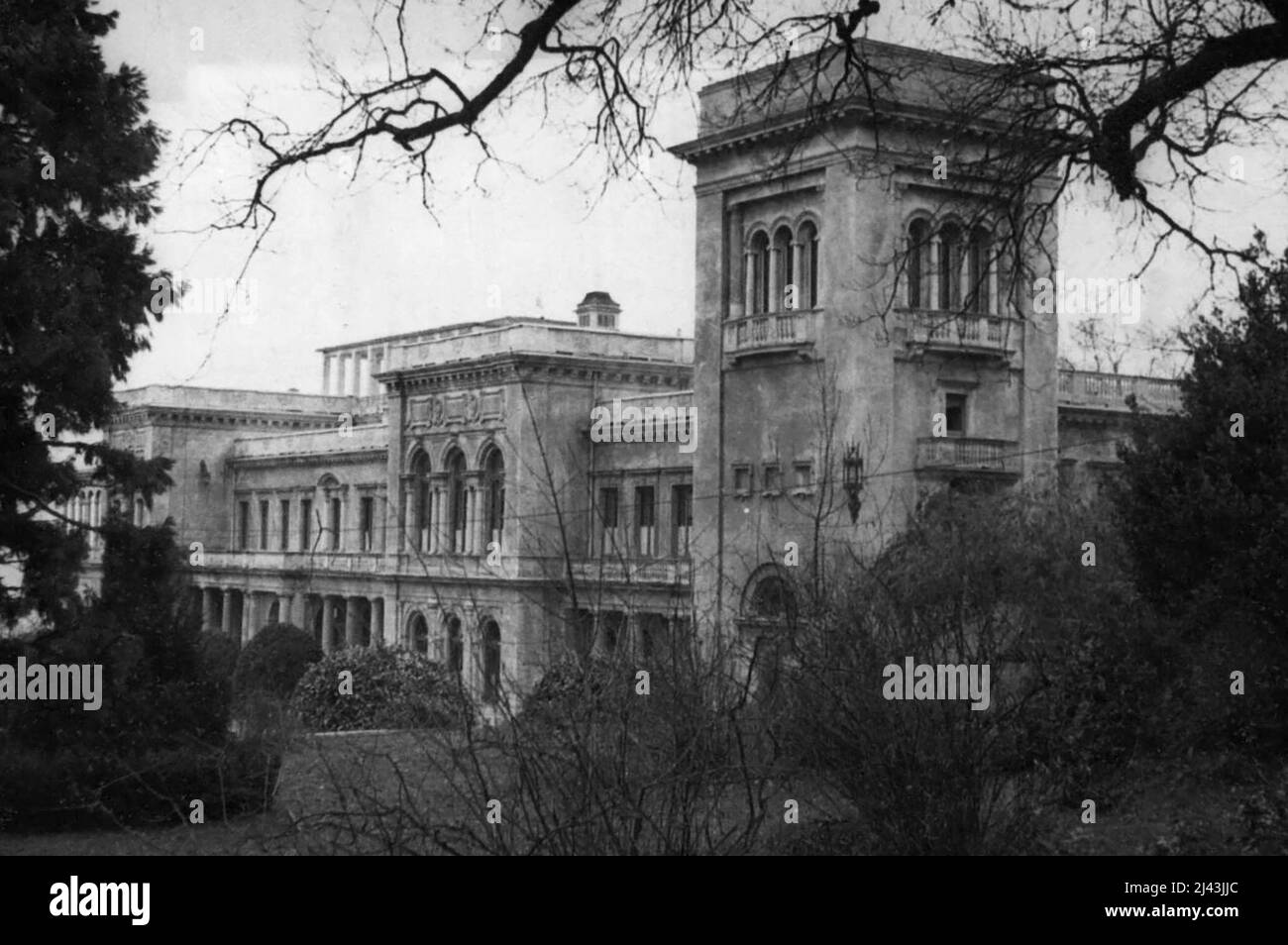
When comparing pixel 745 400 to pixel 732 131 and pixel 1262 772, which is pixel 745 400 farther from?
pixel 1262 772

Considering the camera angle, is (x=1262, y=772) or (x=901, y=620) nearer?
(x=901, y=620)

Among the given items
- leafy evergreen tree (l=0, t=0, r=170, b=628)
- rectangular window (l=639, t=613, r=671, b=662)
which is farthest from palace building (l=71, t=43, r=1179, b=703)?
leafy evergreen tree (l=0, t=0, r=170, b=628)

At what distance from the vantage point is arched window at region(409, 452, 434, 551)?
4116cm

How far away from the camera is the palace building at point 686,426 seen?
25.3 m

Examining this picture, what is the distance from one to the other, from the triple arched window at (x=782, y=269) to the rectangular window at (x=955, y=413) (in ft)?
8.73

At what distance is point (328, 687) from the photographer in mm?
26047

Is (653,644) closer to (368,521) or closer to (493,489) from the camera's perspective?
(493,489)

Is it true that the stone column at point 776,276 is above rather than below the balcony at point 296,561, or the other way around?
above

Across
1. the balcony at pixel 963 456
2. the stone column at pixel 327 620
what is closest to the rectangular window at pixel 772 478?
the balcony at pixel 963 456

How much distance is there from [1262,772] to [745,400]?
17753mm

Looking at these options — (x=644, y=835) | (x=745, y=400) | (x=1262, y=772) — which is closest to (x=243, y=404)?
(x=745, y=400)

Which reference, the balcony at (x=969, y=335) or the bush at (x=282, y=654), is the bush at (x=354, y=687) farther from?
the balcony at (x=969, y=335)

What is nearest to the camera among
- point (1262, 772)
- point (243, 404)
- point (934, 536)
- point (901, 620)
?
point (901, 620)

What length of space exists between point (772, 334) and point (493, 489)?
42.3 ft
